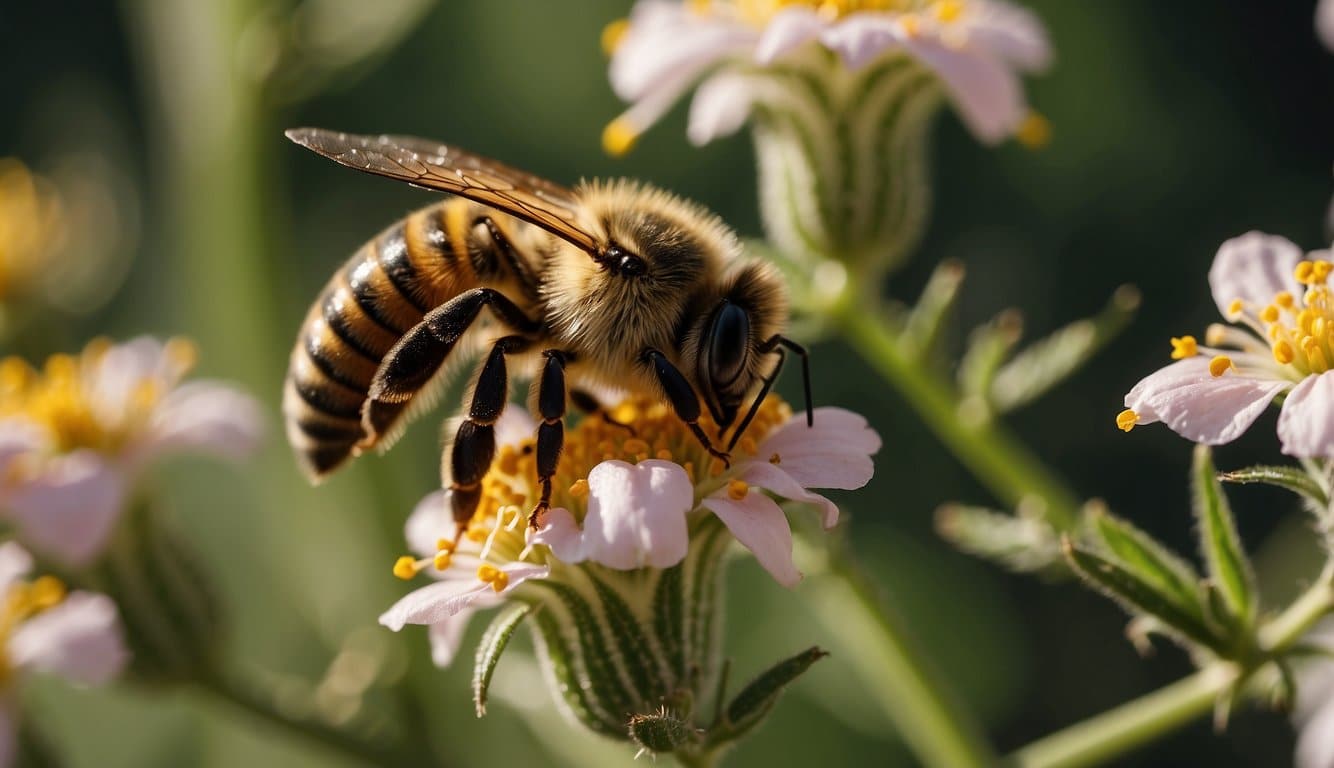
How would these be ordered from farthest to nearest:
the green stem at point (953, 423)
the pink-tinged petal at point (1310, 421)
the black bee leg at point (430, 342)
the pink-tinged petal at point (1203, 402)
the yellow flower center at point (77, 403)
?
the yellow flower center at point (77, 403)
the green stem at point (953, 423)
the black bee leg at point (430, 342)
the pink-tinged petal at point (1203, 402)
the pink-tinged petal at point (1310, 421)

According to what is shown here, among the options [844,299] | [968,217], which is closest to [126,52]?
[968,217]

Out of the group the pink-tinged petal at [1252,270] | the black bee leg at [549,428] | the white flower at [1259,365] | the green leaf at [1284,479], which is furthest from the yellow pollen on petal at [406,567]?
the pink-tinged petal at [1252,270]

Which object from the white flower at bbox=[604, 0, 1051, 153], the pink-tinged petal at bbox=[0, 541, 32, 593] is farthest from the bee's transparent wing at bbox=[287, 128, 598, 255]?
the pink-tinged petal at bbox=[0, 541, 32, 593]

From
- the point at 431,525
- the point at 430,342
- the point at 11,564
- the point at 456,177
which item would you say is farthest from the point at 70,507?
the point at 456,177

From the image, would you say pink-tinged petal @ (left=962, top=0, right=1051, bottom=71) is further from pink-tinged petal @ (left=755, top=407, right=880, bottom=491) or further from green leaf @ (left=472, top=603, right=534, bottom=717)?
green leaf @ (left=472, top=603, right=534, bottom=717)

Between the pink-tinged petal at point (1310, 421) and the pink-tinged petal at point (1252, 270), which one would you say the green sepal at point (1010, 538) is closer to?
the pink-tinged petal at point (1252, 270)
